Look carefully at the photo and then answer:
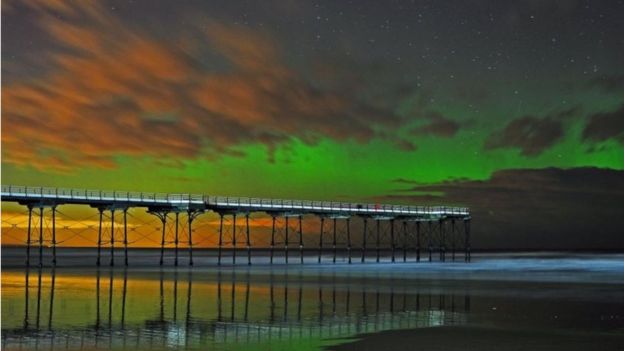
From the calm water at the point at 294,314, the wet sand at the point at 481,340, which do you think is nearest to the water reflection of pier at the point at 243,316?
the calm water at the point at 294,314

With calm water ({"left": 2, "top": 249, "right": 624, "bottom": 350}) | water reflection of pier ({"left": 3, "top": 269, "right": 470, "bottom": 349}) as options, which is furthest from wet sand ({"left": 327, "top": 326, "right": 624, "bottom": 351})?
water reflection of pier ({"left": 3, "top": 269, "right": 470, "bottom": 349})

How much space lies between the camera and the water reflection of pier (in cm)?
1974

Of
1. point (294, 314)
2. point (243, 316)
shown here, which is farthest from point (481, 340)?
point (243, 316)

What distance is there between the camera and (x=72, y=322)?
2288cm

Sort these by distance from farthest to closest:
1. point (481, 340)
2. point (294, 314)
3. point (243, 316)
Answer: point (294, 314), point (243, 316), point (481, 340)

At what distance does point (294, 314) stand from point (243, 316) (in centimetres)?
176

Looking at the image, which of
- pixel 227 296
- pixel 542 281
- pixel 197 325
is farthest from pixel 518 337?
pixel 542 281

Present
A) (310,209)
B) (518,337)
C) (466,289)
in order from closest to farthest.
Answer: (518,337)
(466,289)
(310,209)

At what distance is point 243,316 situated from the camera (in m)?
25.1

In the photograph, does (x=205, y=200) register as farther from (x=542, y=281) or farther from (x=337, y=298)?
(x=337, y=298)

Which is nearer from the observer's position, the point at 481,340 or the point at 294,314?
the point at 481,340

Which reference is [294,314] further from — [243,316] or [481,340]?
[481,340]

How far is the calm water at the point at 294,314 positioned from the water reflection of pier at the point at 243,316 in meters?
0.03

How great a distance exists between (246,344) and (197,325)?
13.3 feet
